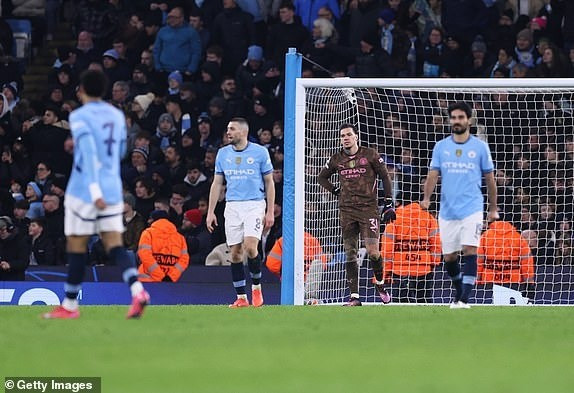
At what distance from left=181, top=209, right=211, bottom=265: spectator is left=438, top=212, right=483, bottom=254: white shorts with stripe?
6.06 metres

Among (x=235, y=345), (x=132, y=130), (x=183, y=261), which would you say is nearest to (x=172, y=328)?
(x=235, y=345)

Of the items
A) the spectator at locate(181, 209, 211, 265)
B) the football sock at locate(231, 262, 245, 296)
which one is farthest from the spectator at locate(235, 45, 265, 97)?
the football sock at locate(231, 262, 245, 296)

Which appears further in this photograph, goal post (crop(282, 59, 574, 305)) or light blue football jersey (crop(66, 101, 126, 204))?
goal post (crop(282, 59, 574, 305))

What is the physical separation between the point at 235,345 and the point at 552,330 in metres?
3.01

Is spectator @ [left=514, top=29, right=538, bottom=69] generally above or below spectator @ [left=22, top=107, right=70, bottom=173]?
above

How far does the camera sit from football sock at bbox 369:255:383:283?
54.3 feet

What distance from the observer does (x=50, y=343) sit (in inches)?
426

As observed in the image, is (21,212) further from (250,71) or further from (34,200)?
(250,71)

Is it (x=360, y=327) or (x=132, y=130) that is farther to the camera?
(x=132, y=130)

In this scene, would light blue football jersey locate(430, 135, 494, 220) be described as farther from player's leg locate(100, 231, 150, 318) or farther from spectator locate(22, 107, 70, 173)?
spectator locate(22, 107, 70, 173)

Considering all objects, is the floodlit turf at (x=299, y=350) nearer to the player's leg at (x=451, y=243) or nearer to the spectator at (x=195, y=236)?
the player's leg at (x=451, y=243)

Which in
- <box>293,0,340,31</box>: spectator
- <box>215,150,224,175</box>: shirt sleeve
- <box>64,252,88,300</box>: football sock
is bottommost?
<box>64,252,88,300</box>: football sock

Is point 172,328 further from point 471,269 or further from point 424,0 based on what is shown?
point 424,0

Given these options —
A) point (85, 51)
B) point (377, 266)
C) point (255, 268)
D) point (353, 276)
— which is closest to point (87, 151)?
point (255, 268)
